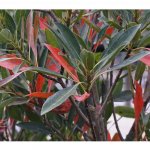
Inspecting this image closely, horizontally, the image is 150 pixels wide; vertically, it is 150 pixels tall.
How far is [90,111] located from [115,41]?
0.56 ft

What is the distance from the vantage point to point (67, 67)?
71 cm


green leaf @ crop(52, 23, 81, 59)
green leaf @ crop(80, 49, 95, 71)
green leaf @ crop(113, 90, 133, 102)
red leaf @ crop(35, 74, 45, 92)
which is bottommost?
green leaf @ crop(113, 90, 133, 102)

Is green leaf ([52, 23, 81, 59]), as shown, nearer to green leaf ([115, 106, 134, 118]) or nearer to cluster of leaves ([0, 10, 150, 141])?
cluster of leaves ([0, 10, 150, 141])

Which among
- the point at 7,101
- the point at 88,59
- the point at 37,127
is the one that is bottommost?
the point at 37,127

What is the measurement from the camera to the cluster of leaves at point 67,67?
688 mm

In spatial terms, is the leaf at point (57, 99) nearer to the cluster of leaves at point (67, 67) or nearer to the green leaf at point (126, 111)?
the cluster of leaves at point (67, 67)

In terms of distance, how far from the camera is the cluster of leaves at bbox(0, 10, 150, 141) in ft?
2.26

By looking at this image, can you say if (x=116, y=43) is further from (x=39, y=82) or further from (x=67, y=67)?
(x=39, y=82)

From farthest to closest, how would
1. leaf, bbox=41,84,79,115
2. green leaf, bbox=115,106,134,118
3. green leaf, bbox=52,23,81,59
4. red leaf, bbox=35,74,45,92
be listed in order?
green leaf, bbox=115,106,134,118 → red leaf, bbox=35,74,45,92 → green leaf, bbox=52,23,81,59 → leaf, bbox=41,84,79,115

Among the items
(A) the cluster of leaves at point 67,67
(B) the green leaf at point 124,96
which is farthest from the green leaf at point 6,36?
(B) the green leaf at point 124,96

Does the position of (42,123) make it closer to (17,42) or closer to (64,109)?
(64,109)

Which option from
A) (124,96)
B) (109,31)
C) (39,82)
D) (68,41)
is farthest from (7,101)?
(124,96)

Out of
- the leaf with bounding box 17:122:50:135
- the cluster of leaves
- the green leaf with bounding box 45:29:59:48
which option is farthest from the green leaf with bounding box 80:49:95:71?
the leaf with bounding box 17:122:50:135
